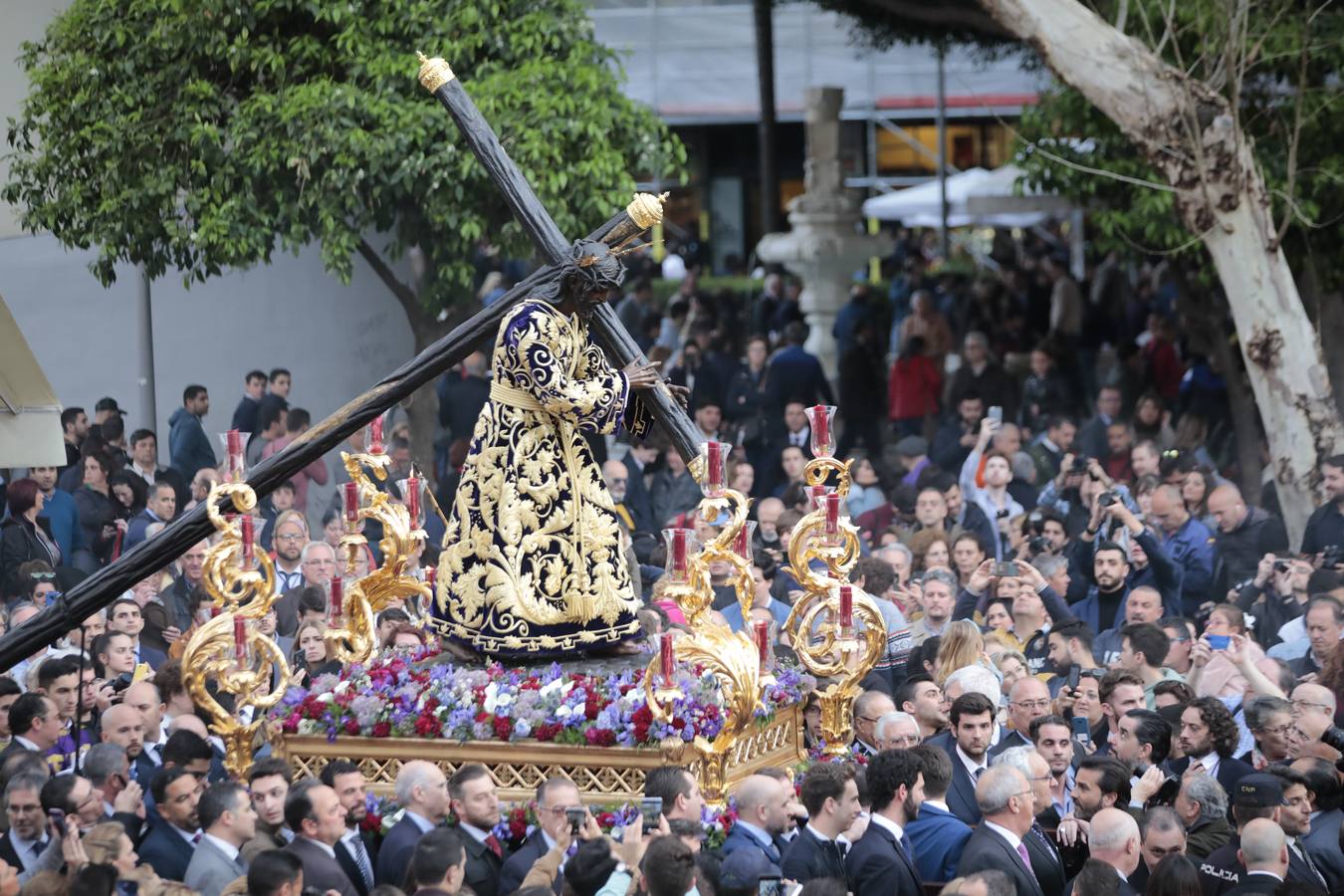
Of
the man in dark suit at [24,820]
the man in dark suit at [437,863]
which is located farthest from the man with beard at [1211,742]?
the man in dark suit at [24,820]

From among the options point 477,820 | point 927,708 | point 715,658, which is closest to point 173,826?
point 477,820

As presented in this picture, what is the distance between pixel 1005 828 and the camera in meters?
7.29

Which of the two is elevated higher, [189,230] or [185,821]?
[189,230]

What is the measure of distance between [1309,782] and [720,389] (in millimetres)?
9881

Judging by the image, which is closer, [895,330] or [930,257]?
[895,330]

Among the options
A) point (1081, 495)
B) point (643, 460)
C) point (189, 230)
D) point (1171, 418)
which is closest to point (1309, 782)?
point (1081, 495)

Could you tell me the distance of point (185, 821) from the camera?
25.5 feet

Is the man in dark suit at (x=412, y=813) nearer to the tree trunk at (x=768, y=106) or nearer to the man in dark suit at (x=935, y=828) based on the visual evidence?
the man in dark suit at (x=935, y=828)

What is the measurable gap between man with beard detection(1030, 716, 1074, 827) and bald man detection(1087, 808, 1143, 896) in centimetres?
88

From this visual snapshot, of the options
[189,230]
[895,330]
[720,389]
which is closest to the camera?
[189,230]

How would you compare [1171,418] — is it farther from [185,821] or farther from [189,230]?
[185,821]

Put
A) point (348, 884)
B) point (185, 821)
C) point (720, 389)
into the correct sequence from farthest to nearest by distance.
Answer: point (720, 389)
point (185, 821)
point (348, 884)

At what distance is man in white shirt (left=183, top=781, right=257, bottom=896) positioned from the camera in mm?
7395

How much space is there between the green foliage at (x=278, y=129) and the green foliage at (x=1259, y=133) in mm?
4242
